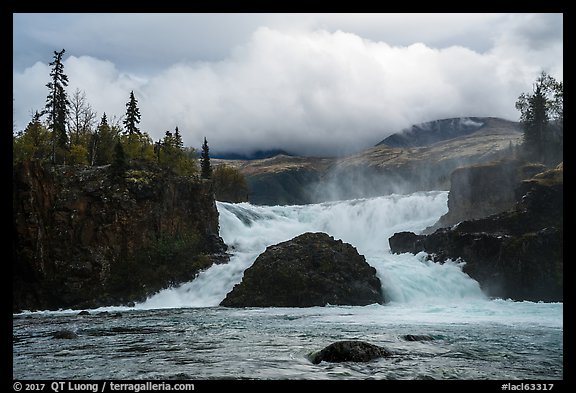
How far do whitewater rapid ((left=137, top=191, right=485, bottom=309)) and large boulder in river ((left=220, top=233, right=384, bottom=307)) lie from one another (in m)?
2.12

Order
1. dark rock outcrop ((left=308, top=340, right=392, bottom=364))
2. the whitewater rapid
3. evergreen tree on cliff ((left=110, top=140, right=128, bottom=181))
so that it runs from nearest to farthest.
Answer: dark rock outcrop ((left=308, top=340, right=392, bottom=364)), the whitewater rapid, evergreen tree on cliff ((left=110, top=140, right=128, bottom=181))

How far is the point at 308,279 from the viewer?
34.0 meters

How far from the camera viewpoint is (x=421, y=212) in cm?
6869

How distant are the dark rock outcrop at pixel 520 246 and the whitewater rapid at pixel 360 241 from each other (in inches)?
55.6

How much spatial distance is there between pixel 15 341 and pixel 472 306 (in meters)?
26.5

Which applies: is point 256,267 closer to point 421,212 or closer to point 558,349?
point 558,349

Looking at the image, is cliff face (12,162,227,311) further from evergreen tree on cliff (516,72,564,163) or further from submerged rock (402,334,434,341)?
evergreen tree on cliff (516,72,564,163)

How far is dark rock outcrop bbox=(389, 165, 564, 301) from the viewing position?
3525cm

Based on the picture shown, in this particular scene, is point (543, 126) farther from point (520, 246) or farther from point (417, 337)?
point (417, 337)

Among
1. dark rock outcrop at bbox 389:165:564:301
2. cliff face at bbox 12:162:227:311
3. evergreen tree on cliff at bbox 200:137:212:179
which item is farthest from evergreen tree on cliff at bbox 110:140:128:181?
evergreen tree on cliff at bbox 200:137:212:179

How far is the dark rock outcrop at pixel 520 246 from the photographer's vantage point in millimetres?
35250

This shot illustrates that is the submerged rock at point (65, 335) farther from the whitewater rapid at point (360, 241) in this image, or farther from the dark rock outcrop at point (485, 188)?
the dark rock outcrop at point (485, 188)

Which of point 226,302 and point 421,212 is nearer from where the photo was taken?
point 226,302
